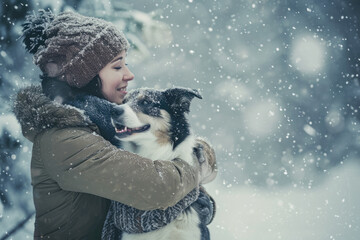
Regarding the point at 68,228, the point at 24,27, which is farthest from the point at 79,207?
the point at 24,27

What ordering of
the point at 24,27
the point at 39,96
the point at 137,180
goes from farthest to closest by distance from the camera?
1. the point at 24,27
2. the point at 39,96
3. the point at 137,180

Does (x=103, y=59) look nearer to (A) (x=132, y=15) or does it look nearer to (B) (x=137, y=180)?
(B) (x=137, y=180)

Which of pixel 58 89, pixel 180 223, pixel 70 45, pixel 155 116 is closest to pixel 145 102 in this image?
pixel 155 116

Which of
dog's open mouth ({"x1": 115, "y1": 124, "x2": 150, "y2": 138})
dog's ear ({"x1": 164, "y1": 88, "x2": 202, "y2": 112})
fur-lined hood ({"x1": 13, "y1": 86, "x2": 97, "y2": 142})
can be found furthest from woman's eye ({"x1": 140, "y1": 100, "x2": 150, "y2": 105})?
fur-lined hood ({"x1": 13, "y1": 86, "x2": 97, "y2": 142})

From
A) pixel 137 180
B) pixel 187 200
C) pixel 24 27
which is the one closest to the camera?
pixel 137 180

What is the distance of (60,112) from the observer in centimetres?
182

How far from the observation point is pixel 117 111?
2582mm

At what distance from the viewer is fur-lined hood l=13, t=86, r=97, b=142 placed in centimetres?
181

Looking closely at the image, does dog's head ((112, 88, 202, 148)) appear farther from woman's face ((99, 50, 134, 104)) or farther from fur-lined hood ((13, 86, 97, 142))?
fur-lined hood ((13, 86, 97, 142))

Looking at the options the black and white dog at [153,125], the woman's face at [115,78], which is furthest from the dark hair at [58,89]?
the woman's face at [115,78]

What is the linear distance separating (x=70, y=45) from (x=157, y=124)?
0.99m

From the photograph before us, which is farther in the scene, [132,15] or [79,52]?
[132,15]

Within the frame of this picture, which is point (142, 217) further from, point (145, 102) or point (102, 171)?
point (145, 102)

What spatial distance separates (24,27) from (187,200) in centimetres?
174
